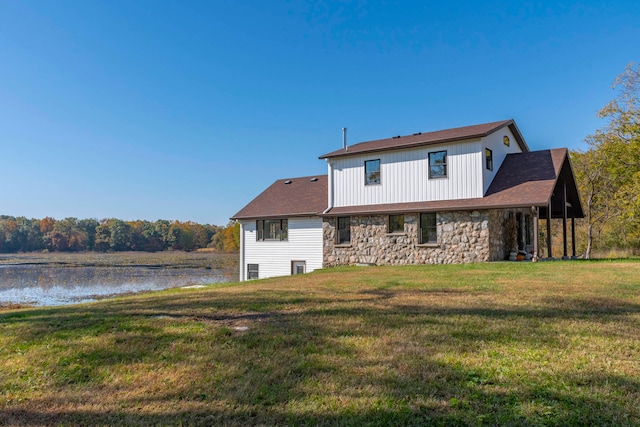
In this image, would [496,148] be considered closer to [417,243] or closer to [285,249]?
[417,243]

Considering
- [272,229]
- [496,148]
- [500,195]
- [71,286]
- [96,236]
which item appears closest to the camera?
[500,195]

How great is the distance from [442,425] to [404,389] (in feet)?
1.90

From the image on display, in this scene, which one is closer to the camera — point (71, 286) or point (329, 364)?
point (329, 364)

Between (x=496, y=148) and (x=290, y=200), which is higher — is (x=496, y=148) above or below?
above

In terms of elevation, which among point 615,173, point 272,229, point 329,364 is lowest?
point 329,364

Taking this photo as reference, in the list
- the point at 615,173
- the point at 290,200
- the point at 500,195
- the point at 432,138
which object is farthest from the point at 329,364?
the point at 615,173

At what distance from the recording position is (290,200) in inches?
912

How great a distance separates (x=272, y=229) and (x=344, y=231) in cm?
459

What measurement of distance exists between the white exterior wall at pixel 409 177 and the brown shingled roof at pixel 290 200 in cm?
171

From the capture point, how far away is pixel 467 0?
15.6m

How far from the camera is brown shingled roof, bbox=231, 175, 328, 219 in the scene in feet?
71.1

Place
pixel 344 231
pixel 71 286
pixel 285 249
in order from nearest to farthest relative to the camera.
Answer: pixel 344 231 → pixel 285 249 → pixel 71 286

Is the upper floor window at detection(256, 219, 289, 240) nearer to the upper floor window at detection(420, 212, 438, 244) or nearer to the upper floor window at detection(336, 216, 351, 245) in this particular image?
the upper floor window at detection(336, 216, 351, 245)

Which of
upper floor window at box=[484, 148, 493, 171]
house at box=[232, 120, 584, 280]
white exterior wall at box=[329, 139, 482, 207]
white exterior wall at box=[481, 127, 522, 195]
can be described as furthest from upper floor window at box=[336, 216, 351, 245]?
upper floor window at box=[484, 148, 493, 171]
